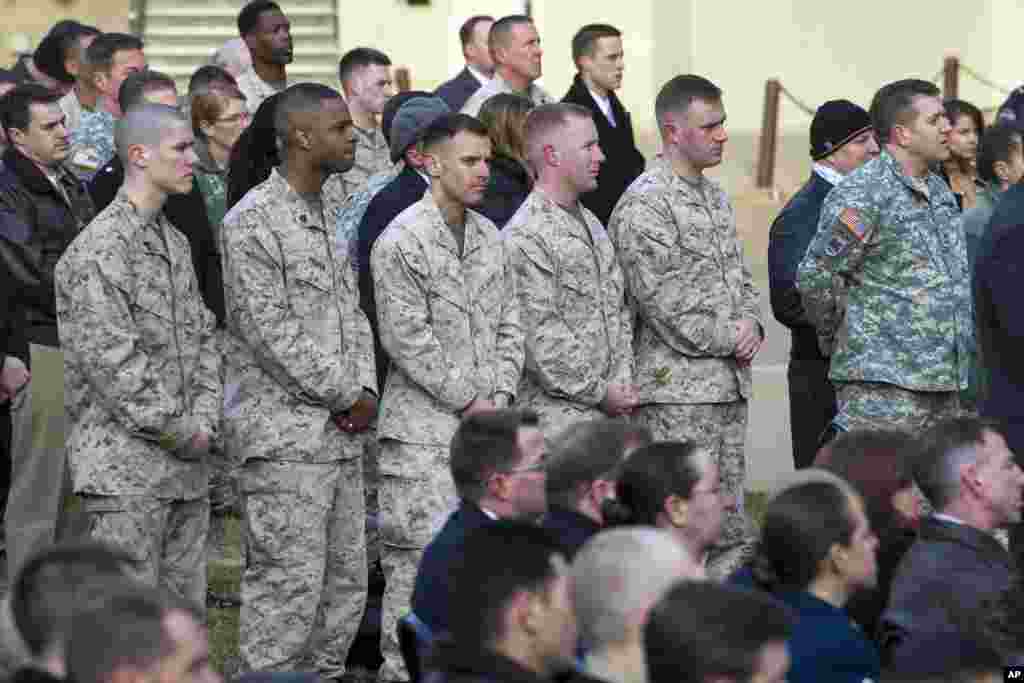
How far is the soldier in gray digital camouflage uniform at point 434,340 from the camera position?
7.19 m

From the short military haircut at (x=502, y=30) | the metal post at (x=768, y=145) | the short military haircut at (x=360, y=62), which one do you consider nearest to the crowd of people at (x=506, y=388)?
the short military haircut at (x=502, y=30)

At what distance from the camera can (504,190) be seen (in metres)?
8.56

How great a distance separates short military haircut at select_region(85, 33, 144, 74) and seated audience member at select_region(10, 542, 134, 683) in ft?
19.4

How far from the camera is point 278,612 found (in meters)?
7.05

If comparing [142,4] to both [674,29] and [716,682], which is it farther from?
[716,682]

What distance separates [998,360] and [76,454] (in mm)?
3109

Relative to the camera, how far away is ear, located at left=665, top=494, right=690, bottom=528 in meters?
5.65

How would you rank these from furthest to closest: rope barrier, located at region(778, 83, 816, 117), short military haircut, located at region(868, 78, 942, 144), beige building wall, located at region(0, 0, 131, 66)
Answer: beige building wall, located at region(0, 0, 131, 66)
rope barrier, located at region(778, 83, 816, 117)
short military haircut, located at region(868, 78, 942, 144)

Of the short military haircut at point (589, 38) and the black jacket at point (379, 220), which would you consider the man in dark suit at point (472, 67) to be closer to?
the short military haircut at point (589, 38)

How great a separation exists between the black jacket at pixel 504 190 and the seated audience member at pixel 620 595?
3922mm

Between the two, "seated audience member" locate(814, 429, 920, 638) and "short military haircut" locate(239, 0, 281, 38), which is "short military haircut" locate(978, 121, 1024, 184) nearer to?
"seated audience member" locate(814, 429, 920, 638)

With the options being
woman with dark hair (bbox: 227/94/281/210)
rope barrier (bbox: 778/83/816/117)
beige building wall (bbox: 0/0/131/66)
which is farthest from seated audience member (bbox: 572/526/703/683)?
beige building wall (bbox: 0/0/131/66)

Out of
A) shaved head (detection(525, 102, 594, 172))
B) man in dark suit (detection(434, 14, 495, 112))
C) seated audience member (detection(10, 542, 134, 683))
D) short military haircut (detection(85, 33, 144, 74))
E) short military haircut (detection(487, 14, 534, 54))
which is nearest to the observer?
seated audience member (detection(10, 542, 134, 683))

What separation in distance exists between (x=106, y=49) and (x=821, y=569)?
19.7 feet
